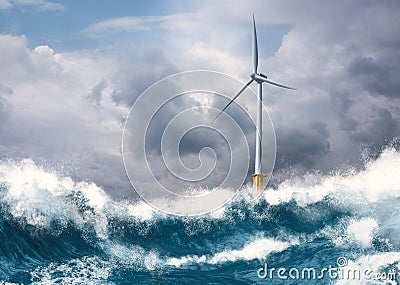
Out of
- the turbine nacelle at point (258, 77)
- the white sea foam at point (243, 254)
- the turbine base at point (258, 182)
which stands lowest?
the white sea foam at point (243, 254)

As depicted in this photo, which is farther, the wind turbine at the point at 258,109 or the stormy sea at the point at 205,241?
the wind turbine at the point at 258,109

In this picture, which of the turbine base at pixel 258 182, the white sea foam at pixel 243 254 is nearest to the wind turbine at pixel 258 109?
the turbine base at pixel 258 182

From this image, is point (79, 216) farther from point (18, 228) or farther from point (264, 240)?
point (264, 240)

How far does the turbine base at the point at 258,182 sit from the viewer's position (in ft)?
128

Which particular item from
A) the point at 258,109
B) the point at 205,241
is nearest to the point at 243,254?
the point at 205,241

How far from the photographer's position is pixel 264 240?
29.6 metres

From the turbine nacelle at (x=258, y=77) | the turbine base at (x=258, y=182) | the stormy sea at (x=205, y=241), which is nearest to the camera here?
the stormy sea at (x=205, y=241)

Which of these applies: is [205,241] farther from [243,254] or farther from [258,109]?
[258,109]

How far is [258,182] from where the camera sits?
39844mm

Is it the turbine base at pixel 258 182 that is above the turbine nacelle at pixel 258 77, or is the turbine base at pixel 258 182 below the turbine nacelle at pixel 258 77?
below

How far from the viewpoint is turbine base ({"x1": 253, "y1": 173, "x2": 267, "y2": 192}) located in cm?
3905

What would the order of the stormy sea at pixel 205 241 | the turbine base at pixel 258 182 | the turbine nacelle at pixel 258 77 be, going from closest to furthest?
the stormy sea at pixel 205 241
the turbine base at pixel 258 182
the turbine nacelle at pixel 258 77

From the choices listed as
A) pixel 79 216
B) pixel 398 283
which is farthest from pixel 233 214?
pixel 398 283

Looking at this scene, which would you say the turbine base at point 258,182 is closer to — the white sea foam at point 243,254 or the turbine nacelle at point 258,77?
the turbine nacelle at point 258,77
